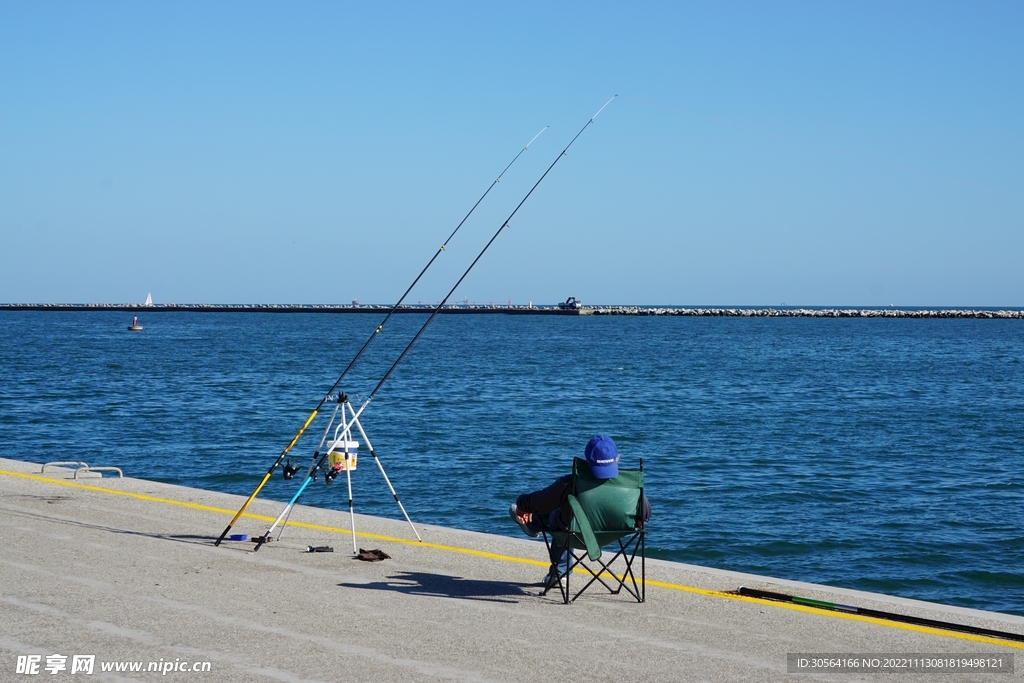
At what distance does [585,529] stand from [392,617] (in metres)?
1.39

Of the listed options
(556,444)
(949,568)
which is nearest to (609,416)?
(556,444)

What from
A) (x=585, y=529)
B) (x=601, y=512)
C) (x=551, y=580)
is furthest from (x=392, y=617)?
(x=601, y=512)

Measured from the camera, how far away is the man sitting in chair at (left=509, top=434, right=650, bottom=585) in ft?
24.2

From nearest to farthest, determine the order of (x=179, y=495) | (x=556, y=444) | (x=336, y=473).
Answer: (x=336, y=473)
(x=179, y=495)
(x=556, y=444)

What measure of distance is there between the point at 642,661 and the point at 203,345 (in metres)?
76.6

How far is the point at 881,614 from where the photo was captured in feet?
23.3

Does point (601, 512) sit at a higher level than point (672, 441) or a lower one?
higher

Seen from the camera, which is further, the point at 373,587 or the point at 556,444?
the point at 556,444

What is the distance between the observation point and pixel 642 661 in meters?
6.02

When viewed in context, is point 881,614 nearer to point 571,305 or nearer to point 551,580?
point 551,580

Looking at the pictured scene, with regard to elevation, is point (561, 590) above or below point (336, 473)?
below

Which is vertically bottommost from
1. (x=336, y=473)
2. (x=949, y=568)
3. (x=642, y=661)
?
(x=949, y=568)

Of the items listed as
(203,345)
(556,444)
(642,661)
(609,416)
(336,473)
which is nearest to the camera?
(642,661)

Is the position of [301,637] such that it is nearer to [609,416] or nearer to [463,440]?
[463,440]
